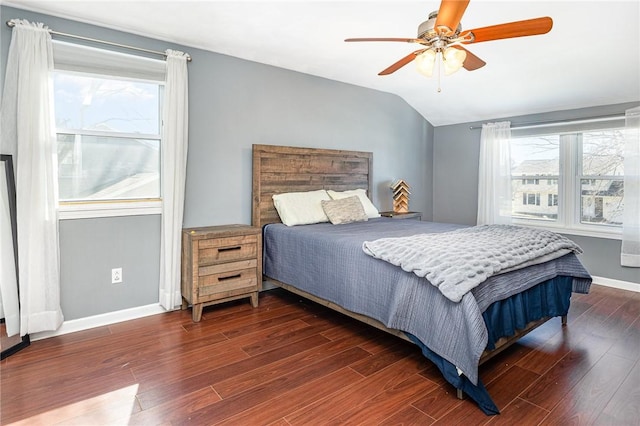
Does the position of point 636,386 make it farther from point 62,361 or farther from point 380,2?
→ point 62,361

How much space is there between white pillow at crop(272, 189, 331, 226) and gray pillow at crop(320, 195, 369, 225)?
0.24ft

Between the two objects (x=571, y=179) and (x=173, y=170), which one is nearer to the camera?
(x=173, y=170)

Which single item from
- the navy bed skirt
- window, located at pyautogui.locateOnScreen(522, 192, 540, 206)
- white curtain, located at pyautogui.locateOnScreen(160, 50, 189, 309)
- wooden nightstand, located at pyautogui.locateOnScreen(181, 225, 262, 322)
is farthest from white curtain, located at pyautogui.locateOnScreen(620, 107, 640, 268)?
white curtain, located at pyautogui.locateOnScreen(160, 50, 189, 309)

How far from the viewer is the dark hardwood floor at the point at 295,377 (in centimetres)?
179

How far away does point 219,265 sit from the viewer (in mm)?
3086

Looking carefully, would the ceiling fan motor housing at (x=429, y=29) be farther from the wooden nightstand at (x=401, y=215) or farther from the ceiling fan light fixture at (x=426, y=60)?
Answer: the wooden nightstand at (x=401, y=215)

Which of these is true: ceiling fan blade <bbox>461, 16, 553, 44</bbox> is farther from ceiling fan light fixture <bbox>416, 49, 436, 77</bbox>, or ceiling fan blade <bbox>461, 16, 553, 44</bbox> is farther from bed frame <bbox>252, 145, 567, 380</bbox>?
bed frame <bbox>252, 145, 567, 380</bbox>

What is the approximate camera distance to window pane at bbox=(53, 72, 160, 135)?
279 centimetres

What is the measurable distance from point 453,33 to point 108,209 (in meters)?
2.75

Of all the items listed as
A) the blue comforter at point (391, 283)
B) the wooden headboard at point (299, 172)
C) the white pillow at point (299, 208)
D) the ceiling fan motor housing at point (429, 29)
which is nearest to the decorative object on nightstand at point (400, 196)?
the wooden headboard at point (299, 172)

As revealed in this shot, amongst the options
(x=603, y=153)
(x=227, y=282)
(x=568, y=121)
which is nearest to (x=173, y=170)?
(x=227, y=282)

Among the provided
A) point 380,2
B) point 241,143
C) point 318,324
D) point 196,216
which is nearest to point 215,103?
point 241,143

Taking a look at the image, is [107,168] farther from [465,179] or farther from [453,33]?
[465,179]

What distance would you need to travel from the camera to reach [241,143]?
3.65 meters
